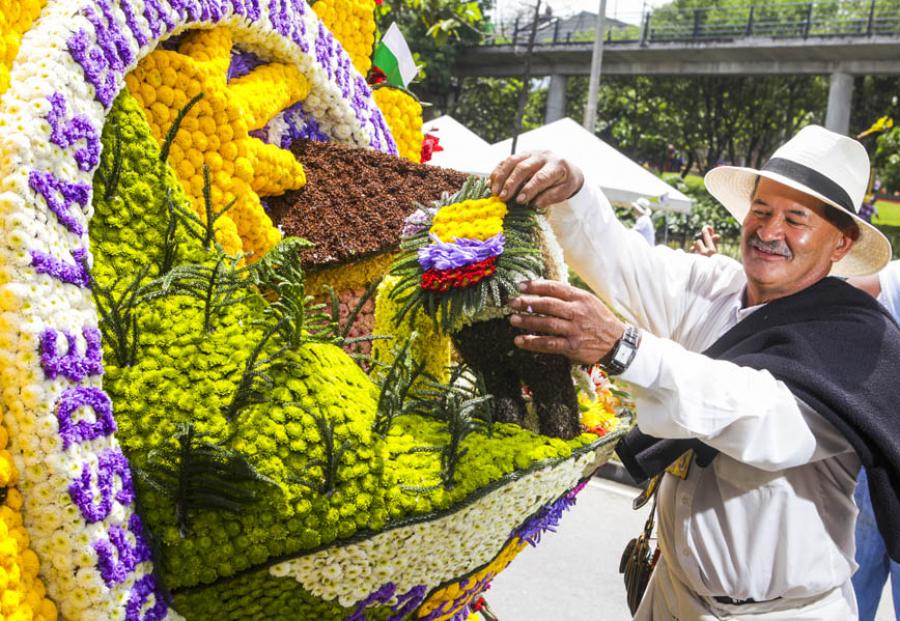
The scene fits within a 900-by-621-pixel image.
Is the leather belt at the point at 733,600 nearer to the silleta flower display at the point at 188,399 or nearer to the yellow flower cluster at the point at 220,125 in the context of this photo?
the silleta flower display at the point at 188,399

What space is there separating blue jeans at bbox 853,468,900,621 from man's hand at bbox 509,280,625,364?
1854 mm

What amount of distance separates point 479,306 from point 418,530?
0.42 metres

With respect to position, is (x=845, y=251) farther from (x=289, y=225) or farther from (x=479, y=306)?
(x=289, y=225)

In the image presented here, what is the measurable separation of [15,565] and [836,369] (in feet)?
5.26

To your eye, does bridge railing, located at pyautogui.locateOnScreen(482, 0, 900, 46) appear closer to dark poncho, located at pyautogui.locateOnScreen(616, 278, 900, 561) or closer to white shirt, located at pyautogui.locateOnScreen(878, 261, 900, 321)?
white shirt, located at pyautogui.locateOnScreen(878, 261, 900, 321)

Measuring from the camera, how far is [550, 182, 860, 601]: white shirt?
1.72m

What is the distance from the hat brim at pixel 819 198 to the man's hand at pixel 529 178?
2.02ft

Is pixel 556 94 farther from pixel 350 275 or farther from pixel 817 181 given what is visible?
pixel 350 275

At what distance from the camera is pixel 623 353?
66.4 inches

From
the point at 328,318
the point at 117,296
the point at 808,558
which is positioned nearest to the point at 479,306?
the point at 328,318

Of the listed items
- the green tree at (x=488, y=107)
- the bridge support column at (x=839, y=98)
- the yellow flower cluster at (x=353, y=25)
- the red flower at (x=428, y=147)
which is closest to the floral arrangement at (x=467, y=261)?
the yellow flower cluster at (x=353, y=25)

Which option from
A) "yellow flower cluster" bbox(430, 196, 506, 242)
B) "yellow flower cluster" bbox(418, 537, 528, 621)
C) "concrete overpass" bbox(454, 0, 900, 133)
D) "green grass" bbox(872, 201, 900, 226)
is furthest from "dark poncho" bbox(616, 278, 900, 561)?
"green grass" bbox(872, 201, 900, 226)

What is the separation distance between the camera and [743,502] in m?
1.96

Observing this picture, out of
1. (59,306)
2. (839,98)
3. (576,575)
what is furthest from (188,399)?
(839,98)
